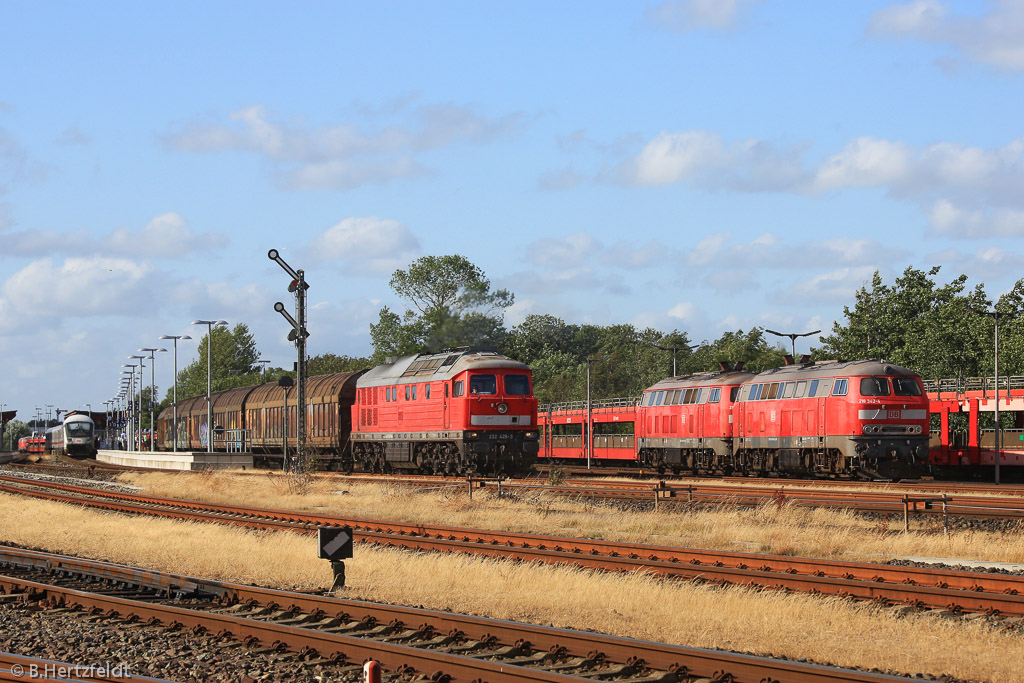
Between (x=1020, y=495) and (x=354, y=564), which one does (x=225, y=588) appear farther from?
(x=1020, y=495)

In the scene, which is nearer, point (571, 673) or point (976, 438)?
point (571, 673)

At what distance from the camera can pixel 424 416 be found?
131 feet

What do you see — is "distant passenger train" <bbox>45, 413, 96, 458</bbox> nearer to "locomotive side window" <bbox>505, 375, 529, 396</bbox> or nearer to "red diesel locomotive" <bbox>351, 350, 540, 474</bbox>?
"red diesel locomotive" <bbox>351, 350, 540, 474</bbox>

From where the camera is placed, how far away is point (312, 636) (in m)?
11.3

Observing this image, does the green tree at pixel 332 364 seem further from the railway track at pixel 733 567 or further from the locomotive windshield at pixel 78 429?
the railway track at pixel 733 567

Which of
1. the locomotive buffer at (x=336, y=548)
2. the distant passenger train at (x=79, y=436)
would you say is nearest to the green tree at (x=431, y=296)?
the distant passenger train at (x=79, y=436)

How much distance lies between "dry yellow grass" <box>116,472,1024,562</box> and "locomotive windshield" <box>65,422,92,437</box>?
5348 centimetres

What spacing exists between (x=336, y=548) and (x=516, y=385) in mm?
23563

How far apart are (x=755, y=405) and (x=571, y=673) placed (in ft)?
102

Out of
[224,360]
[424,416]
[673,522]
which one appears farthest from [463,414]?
[224,360]

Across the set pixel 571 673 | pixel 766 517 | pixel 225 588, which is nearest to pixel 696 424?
pixel 766 517

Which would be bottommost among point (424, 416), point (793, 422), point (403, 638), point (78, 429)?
point (403, 638)

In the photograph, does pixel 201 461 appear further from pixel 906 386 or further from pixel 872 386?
pixel 906 386

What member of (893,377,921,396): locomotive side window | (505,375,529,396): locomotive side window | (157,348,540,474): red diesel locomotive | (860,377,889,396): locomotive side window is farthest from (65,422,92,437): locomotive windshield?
(893,377,921,396): locomotive side window
